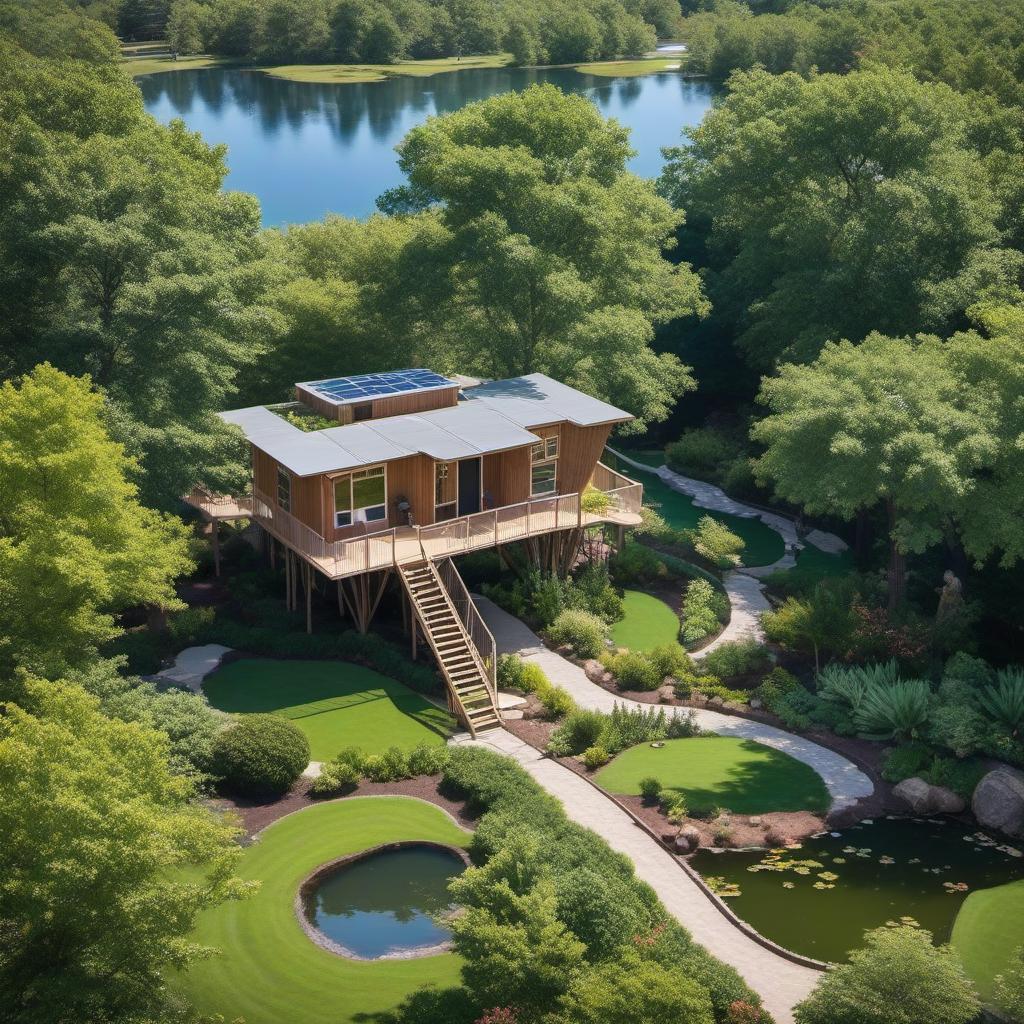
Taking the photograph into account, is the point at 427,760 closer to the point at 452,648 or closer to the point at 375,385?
the point at 452,648

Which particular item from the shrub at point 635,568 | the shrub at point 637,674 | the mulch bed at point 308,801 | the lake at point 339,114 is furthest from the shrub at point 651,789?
the lake at point 339,114

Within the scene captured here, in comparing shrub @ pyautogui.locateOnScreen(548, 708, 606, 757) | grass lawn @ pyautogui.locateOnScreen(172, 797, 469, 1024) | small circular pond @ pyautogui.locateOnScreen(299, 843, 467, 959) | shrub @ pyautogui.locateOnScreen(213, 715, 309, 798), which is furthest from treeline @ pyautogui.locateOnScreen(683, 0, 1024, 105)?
grass lawn @ pyautogui.locateOnScreen(172, 797, 469, 1024)

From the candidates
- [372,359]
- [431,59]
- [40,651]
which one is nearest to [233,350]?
[372,359]

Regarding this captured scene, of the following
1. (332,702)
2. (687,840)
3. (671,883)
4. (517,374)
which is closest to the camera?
(671,883)

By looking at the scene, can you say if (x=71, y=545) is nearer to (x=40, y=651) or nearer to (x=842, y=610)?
(x=40, y=651)

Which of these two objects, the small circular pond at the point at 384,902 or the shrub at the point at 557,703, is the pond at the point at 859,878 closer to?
the small circular pond at the point at 384,902

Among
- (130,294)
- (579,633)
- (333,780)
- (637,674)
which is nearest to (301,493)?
(130,294)
